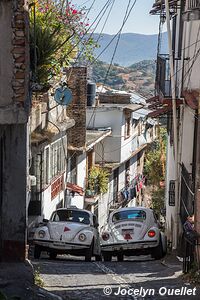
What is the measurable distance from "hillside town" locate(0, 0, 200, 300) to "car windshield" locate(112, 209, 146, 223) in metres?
0.05

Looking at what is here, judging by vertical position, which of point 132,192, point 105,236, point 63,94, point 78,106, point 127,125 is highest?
point 63,94

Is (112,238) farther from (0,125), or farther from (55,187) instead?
(55,187)

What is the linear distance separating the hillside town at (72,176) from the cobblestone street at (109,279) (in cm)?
2

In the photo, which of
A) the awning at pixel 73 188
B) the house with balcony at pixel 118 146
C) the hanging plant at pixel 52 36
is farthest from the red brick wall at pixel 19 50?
the house with balcony at pixel 118 146

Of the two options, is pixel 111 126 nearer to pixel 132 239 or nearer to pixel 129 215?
pixel 129 215

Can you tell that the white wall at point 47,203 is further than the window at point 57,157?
No

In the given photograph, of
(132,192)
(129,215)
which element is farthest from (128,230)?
(132,192)

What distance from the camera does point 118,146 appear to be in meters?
40.3

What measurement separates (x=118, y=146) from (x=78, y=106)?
10931mm

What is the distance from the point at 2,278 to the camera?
36.6 ft

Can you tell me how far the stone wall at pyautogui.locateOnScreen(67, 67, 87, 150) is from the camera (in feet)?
96.0

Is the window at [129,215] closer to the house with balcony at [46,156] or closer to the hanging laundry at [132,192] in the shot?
the house with balcony at [46,156]

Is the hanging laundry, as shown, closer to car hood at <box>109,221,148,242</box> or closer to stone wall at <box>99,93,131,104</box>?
stone wall at <box>99,93,131,104</box>

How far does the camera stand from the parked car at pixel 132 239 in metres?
17.8
